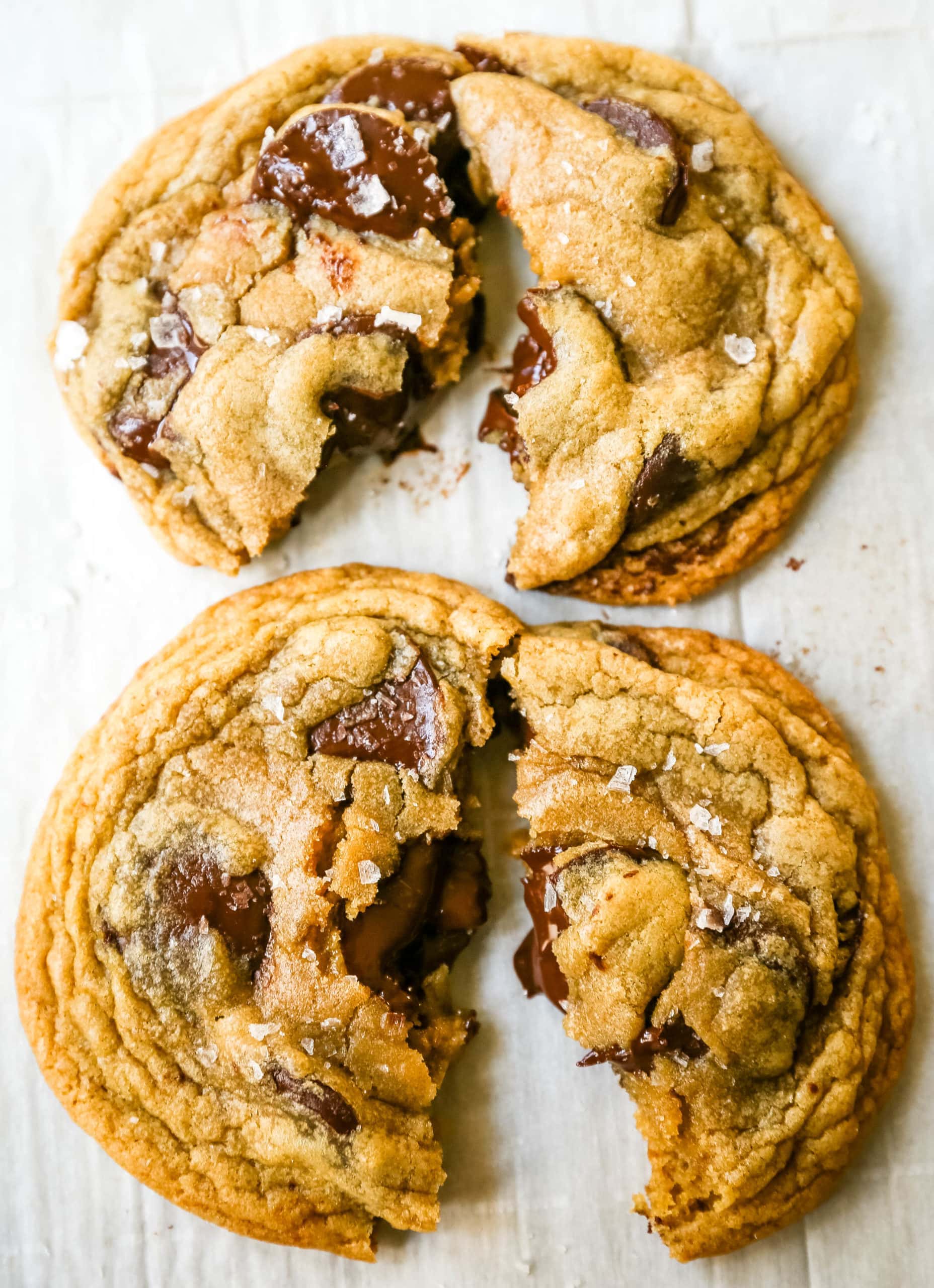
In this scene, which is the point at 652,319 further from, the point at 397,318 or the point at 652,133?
the point at 397,318

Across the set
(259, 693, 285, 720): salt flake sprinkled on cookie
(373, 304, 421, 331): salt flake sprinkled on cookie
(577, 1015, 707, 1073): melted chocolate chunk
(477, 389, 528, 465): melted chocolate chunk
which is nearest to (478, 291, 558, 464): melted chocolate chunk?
(477, 389, 528, 465): melted chocolate chunk

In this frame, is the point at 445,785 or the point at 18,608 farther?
the point at 18,608

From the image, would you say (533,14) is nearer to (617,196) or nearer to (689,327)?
(617,196)

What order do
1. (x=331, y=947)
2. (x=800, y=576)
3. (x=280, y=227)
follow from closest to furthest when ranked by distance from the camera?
1. (x=331, y=947)
2. (x=280, y=227)
3. (x=800, y=576)

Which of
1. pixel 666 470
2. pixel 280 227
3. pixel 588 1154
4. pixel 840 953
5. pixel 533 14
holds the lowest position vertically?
pixel 588 1154

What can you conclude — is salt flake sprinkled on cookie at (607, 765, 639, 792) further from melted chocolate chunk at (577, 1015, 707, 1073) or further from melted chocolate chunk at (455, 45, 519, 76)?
melted chocolate chunk at (455, 45, 519, 76)

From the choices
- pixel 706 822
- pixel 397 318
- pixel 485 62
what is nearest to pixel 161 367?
pixel 397 318

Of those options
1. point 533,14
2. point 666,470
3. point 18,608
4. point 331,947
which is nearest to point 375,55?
point 533,14
